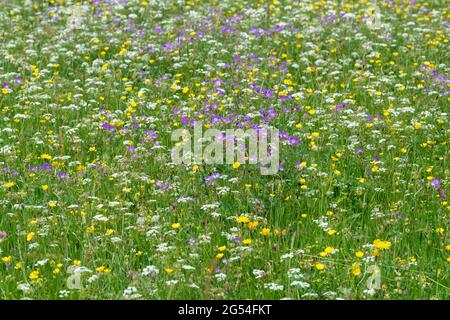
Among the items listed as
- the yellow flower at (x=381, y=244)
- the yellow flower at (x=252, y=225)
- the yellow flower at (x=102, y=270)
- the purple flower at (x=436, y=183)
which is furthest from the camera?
the purple flower at (x=436, y=183)

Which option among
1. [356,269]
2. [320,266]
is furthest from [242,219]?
[356,269]

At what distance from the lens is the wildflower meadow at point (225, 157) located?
5082 millimetres

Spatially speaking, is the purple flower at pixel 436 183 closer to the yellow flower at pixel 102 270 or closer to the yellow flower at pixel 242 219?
the yellow flower at pixel 242 219

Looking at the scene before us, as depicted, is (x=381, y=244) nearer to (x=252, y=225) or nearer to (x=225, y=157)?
(x=252, y=225)

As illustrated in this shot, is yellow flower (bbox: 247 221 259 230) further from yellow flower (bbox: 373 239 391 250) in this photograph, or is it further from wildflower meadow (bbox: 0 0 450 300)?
yellow flower (bbox: 373 239 391 250)

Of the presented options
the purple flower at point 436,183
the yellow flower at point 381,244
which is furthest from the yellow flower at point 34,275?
the purple flower at point 436,183

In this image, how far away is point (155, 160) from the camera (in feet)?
21.8

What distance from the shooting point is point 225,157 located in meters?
6.55

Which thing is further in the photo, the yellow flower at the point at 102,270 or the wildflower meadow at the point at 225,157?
the wildflower meadow at the point at 225,157

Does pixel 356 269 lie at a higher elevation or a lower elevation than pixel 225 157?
lower

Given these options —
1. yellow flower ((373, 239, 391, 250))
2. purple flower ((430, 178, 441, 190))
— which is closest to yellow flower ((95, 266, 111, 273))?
yellow flower ((373, 239, 391, 250))

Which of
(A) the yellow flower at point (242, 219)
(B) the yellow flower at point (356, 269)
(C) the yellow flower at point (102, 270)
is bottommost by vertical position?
(C) the yellow flower at point (102, 270)

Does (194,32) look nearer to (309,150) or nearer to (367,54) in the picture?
(367,54)
